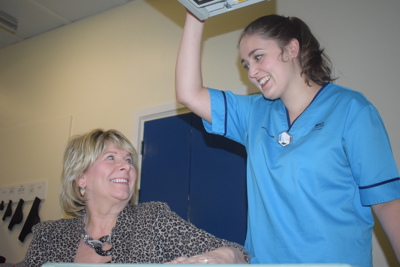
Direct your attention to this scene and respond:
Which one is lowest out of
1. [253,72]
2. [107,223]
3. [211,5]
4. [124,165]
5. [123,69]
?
[107,223]

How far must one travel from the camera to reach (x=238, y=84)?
2.60 m

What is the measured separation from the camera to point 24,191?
341 centimetres

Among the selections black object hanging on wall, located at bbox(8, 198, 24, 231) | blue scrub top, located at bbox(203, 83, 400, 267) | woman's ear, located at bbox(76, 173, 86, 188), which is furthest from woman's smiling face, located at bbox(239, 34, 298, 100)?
black object hanging on wall, located at bbox(8, 198, 24, 231)

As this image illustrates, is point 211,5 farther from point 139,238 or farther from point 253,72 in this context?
point 139,238

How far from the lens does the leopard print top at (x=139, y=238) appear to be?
136cm

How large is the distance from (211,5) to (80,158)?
1022 mm

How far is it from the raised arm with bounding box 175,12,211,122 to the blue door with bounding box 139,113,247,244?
1.04m

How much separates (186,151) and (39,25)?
88.4 inches

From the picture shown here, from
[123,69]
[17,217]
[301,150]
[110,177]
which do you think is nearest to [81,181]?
[110,177]

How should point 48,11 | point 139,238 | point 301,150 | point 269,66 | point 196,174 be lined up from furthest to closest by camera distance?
point 48,11 < point 196,174 < point 139,238 < point 269,66 < point 301,150

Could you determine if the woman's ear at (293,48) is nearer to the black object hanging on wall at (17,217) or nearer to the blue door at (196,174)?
the blue door at (196,174)

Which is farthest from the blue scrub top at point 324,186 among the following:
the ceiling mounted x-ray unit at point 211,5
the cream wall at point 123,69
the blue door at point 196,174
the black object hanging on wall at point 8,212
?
the black object hanging on wall at point 8,212

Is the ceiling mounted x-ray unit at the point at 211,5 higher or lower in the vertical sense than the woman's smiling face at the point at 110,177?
higher

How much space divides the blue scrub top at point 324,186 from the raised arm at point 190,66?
0.34m
